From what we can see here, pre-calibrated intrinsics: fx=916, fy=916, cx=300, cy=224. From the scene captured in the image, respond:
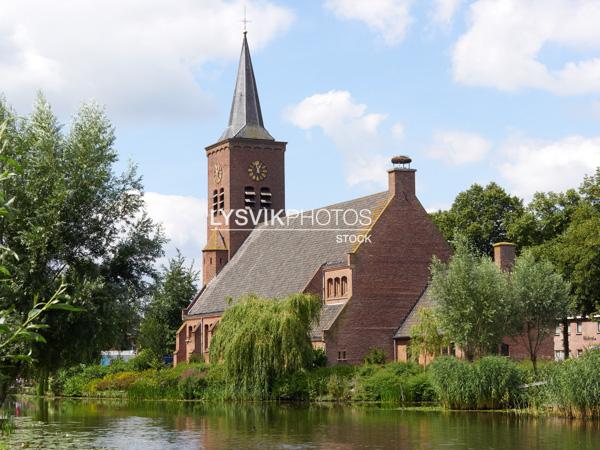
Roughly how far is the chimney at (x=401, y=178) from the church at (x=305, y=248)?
0.06 m

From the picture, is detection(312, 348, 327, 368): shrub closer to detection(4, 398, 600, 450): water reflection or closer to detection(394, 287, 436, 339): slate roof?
detection(394, 287, 436, 339): slate roof

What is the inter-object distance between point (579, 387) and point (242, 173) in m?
43.3

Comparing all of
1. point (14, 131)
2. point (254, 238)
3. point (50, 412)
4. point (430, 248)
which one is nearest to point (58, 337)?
point (14, 131)

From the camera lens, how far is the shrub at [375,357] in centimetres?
4978

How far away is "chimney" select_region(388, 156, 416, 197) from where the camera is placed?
5344cm

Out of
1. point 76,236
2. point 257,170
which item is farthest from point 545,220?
point 76,236

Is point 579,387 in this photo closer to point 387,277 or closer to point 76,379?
point 387,277

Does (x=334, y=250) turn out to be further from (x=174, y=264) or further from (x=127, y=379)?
(x=174, y=264)

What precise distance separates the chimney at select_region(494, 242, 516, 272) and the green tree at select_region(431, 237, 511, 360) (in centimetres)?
1005

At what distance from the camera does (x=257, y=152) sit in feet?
232

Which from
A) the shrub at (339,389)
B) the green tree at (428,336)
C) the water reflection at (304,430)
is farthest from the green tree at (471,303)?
the shrub at (339,389)

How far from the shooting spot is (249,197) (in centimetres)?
7081

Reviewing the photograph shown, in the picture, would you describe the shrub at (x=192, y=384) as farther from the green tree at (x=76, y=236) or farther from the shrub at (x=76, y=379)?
the green tree at (x=76, y=236)

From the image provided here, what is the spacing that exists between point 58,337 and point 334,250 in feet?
109
